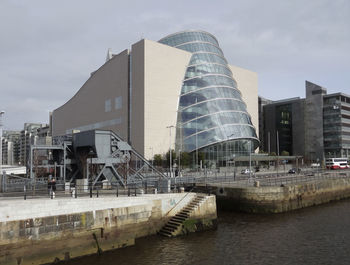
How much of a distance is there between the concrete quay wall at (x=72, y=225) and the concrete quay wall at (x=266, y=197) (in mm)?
11197

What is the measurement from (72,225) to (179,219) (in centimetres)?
859

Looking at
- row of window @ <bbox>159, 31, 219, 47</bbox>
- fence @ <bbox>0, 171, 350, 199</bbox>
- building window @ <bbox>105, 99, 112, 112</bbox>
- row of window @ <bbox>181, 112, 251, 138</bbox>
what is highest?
row of window @ <bbox>159, 31, 219, 47</bbox>

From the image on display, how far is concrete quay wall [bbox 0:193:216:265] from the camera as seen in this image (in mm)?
17505

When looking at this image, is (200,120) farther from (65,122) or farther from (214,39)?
(65,122)

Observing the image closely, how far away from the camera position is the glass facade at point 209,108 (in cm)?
7394

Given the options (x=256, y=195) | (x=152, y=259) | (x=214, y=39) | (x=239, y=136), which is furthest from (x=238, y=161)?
(x=152, y=259)

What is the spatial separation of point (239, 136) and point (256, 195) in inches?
1762

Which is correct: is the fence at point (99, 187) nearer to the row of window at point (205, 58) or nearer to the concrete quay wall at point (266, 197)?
the concrete quay wall at point (266, 197)

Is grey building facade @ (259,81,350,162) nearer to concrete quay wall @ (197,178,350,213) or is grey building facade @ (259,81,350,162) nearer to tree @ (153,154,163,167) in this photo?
tree @ (153,154,163,167)

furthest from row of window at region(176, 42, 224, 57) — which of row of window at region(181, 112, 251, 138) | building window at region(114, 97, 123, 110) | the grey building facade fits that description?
the grey building facade

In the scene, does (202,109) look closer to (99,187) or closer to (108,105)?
(108,105)

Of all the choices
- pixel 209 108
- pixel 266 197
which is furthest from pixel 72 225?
pixel 209 108

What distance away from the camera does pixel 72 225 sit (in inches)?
776

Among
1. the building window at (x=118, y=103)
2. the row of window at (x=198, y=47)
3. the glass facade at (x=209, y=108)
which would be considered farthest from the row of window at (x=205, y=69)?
the building window at (x=118, y=103)
